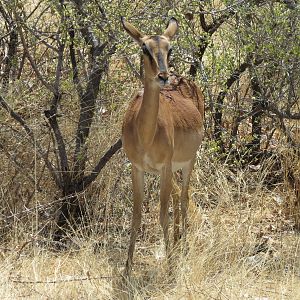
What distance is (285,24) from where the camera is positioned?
6801mm

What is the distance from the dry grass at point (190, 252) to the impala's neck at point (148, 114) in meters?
0.99

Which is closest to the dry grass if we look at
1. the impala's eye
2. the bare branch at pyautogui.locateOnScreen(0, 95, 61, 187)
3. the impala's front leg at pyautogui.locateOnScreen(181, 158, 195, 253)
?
the impala's front leg at pyautogui.locateOnScreen(181, 158, 195, 253)

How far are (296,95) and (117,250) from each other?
2.52 metres

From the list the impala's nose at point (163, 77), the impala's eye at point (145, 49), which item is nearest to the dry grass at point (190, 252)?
the impala's nose at point (163, 77)

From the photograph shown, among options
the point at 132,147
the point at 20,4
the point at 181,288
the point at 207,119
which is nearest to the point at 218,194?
the point at 207,119

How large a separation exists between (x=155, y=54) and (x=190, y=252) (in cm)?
166

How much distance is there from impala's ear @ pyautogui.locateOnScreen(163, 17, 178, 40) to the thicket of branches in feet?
0.32

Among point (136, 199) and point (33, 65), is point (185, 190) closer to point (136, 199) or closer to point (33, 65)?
point (136, 199)

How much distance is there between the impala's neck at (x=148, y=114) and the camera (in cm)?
586

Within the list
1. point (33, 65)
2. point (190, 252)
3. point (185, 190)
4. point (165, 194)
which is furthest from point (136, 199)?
point (33, 65)

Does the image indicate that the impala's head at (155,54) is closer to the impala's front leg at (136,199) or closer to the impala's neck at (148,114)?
the impala's neck at (148,114)

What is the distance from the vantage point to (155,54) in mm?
5613

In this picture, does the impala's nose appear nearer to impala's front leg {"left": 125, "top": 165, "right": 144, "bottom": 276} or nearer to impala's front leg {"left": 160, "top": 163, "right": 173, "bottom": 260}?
impala's front leg {"left": 160, "top": 163, "right": 173, "bottom": 260}

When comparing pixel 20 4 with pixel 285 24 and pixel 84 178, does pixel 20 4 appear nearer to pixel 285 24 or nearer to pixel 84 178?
pixel 84 178
